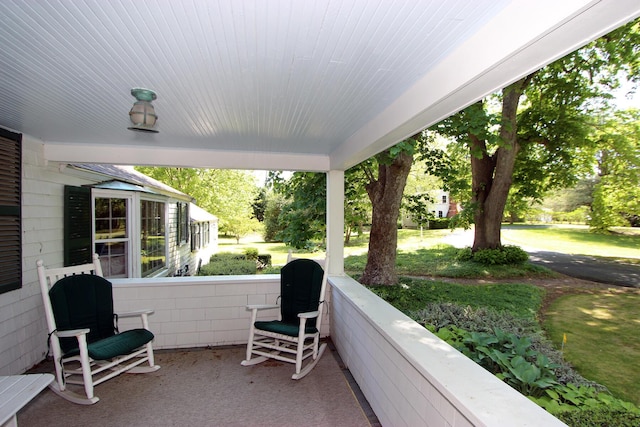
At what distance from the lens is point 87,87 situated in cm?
220

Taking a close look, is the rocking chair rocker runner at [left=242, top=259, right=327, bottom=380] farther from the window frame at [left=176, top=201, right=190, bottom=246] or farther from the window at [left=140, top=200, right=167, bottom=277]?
the window frame at [left=176, top=201, right=190, bottom=246]

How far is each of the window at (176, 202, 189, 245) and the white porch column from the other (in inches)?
255

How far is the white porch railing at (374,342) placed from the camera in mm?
1507

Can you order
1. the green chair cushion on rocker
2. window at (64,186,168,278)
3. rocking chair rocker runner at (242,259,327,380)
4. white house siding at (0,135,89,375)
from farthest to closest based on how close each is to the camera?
1. window at (64,186,168,278)
2. rocking chair rocker runner at (242,259,327,380)
3. white house siding at (0,135,89,375)
4. the green chair cushion on rocker

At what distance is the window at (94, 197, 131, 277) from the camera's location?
17.9 feet

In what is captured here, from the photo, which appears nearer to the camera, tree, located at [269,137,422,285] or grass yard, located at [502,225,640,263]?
tree, located at [269,137,422,285]

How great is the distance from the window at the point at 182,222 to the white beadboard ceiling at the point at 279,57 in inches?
266

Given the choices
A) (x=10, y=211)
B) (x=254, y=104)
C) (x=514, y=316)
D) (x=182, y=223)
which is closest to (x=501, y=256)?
(x=514, y=316)

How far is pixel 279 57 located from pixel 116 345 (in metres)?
2.84

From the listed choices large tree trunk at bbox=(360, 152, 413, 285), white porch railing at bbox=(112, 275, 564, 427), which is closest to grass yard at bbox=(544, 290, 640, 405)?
large tree trunk at bbox=(360, 152, 413, 285)

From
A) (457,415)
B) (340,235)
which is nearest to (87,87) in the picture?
(457,415)

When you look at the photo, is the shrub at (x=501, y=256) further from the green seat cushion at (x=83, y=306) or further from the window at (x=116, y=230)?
the green seat cushion at (x=83, y=306)

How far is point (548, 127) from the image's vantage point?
29.5ft

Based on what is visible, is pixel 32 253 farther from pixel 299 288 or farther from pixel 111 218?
pixel 299 288
